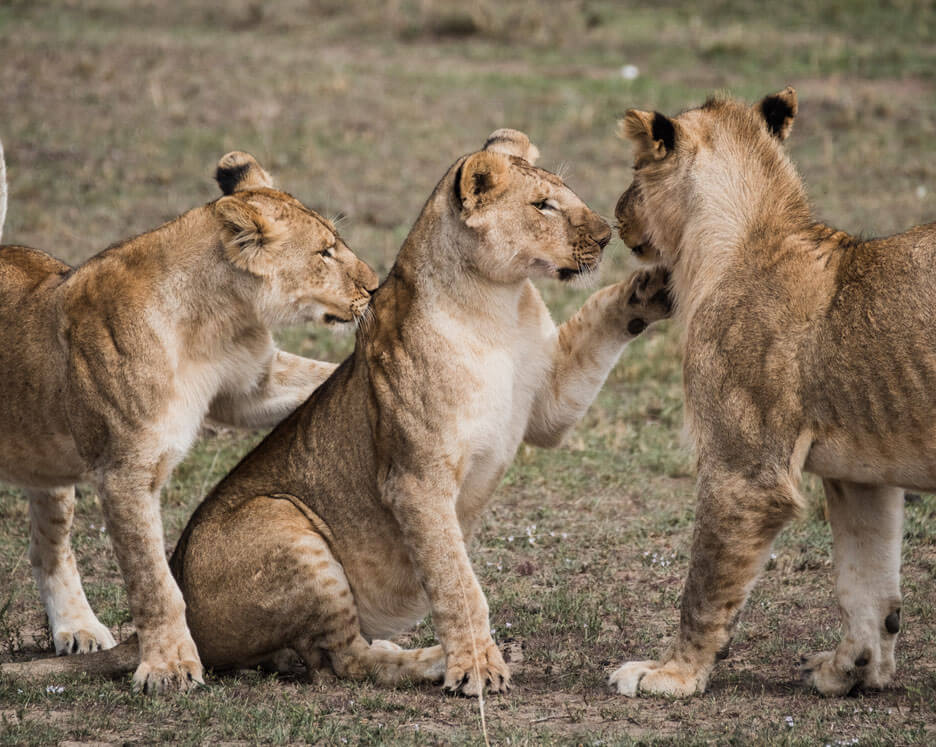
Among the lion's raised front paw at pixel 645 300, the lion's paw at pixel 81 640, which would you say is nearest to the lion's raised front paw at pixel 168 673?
the lion's paw at pixel 81 640

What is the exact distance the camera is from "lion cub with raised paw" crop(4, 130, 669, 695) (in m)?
4.29

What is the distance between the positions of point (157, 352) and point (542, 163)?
7583 millimetres

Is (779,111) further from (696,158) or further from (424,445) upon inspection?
(424,445)

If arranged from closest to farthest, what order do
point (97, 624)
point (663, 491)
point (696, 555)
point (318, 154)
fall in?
1. point (696, 555)
2. point (97, 624)
3. point (663, 491)
4. point (318, 154)

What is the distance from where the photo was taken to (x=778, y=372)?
404 cm

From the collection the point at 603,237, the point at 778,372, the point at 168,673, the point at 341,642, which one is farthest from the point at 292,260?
the point at 778,372

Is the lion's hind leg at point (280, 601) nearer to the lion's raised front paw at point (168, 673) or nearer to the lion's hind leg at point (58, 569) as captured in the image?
the lion's raised front paw at point (168, 673)

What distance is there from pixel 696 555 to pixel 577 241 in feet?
3.43

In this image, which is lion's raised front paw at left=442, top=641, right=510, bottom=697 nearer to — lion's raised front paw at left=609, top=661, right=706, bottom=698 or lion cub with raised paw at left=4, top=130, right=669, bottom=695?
lion cub with raised paw at left=4, top=130, right=669, bottom=695

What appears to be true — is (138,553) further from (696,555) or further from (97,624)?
(696,555)

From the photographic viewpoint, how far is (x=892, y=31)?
52.8ft

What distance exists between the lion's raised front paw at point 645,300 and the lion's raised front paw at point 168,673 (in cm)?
177

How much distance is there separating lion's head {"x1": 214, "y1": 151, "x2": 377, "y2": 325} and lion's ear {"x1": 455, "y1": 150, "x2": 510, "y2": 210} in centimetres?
49

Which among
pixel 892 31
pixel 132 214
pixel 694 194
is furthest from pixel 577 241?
pixel 892 31
